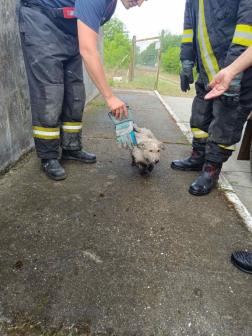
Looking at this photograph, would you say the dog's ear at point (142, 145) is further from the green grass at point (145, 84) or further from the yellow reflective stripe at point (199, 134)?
the green grass at point (145, 84)

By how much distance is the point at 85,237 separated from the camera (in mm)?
1988

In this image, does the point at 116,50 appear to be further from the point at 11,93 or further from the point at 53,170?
the point at 53,170

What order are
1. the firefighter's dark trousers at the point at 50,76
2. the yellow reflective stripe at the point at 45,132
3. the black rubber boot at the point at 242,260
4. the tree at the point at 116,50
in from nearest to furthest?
the black rubber boot at the point at 242,260 → the firefighter's dark trousers at the point at 50,76 → the yellow reflective stripe at the point at 45,132 → the tree at the point at 116,50

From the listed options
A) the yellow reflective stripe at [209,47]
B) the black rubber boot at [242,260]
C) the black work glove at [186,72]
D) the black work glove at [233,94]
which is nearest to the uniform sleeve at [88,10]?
the yellow reflective stripe at [209,47]

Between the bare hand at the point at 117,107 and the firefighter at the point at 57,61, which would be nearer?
the firefighter at the point at 57,61

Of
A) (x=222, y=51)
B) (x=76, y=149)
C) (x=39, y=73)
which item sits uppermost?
(x=222, y=51)

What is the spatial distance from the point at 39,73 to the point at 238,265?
2610mm

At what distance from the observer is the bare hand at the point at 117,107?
230 cm

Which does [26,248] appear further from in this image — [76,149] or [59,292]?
[76,149]

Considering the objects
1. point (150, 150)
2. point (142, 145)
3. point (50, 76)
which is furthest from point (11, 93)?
point (150, 150)

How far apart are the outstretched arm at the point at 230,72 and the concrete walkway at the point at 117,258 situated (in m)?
1.20

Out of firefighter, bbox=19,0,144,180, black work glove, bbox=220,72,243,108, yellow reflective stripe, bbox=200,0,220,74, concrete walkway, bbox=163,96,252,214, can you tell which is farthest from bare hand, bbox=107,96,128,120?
concrete walkway, bbox=163,96,252,214

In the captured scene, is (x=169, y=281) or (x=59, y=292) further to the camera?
(x=169, y=281)

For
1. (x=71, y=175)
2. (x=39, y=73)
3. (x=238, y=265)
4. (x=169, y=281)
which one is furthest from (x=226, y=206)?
(x=39, y=73)
